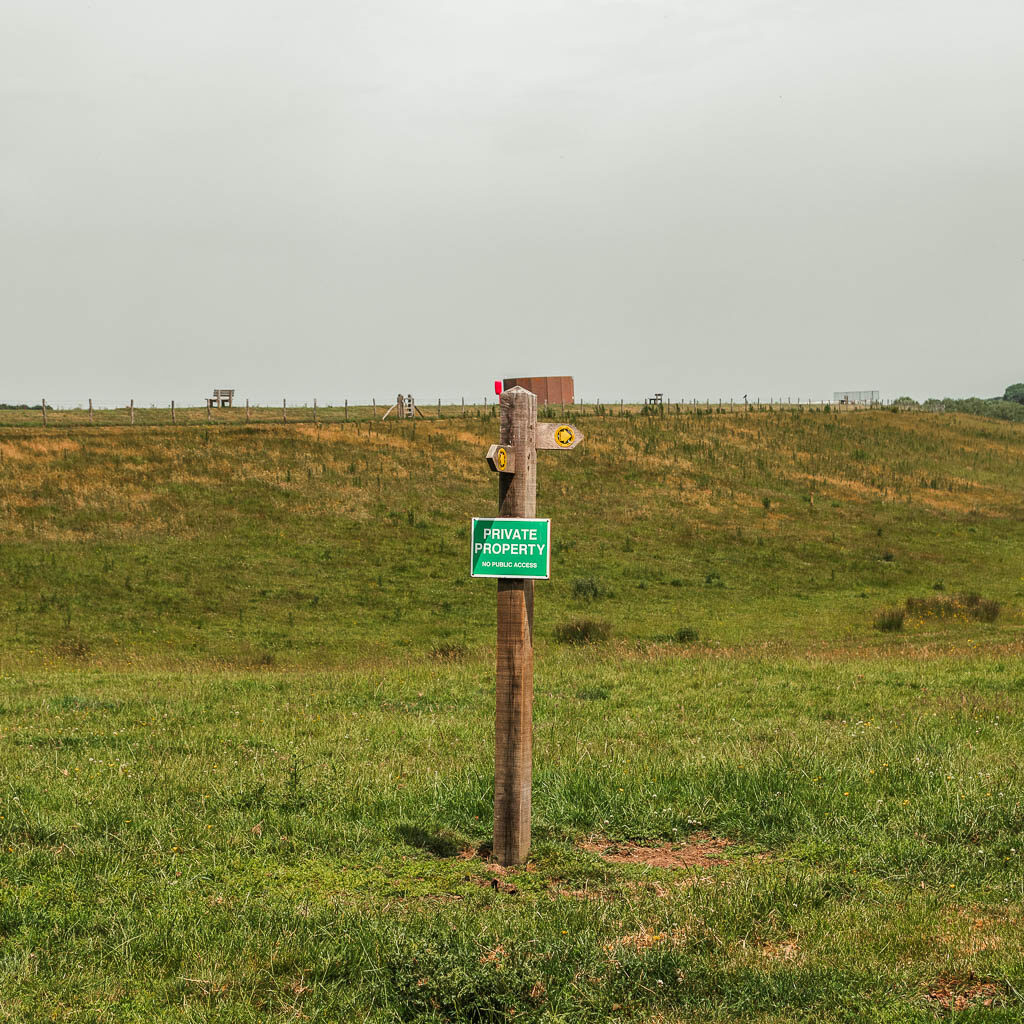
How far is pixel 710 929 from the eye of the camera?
6062 mm

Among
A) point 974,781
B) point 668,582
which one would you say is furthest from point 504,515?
point 668,582

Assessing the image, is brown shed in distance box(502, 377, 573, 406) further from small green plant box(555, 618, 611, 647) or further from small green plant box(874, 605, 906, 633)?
small green plant box(874, 605, 906, 633)

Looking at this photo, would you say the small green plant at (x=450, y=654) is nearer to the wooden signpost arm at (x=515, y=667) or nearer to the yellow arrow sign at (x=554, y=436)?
the wooden signpost arm at (x=515, y=667)

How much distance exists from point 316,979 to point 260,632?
2573cm

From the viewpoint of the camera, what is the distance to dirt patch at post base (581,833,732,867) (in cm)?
784

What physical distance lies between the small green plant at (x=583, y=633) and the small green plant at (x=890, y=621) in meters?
8.39

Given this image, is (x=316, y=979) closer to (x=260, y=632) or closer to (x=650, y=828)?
(x=650, y=828)

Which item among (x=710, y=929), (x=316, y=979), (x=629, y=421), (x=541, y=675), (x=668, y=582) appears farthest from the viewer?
(x=629, y=421)

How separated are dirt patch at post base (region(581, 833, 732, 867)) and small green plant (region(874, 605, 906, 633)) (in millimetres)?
22900

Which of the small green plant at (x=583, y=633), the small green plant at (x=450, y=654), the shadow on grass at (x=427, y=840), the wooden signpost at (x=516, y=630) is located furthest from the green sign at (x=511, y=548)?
the small green plant at (x=583, y=633)

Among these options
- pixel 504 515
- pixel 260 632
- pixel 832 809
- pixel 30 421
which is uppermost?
pixel 30 421

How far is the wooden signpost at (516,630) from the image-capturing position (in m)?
7.80

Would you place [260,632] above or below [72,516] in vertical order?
below

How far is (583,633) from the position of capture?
93.8ft
